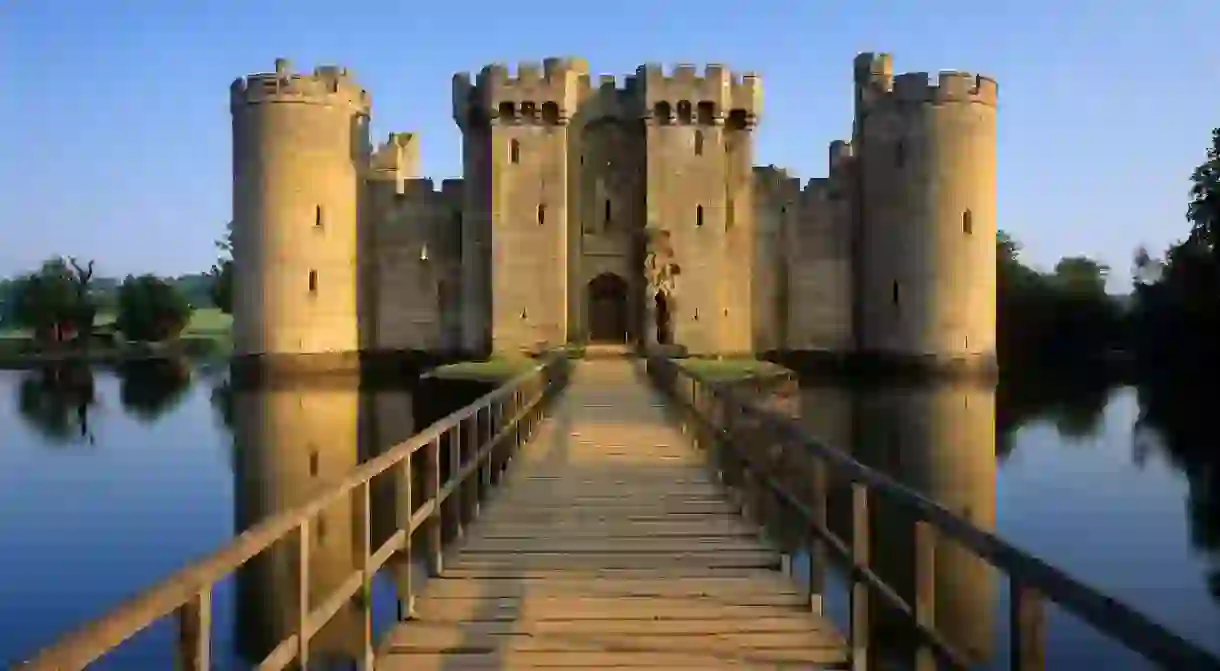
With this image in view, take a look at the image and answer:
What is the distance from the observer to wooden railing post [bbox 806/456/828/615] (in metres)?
4.91

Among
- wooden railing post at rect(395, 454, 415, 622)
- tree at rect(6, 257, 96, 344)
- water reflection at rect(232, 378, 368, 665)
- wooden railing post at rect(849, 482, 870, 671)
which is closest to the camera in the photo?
wooden railing post at rect(849, 482, 870, 671)

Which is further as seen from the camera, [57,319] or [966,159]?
[57,319]

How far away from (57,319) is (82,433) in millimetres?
32953

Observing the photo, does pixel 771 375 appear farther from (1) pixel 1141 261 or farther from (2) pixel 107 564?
(1) pixel 1141 261

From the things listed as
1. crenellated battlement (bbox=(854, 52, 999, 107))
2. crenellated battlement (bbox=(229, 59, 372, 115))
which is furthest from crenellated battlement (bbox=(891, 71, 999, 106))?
crenellated battlement (bbox=(229, 59, 372, 115))

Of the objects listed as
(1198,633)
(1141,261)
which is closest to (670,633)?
(1198,633)

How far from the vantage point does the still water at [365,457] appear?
871cm

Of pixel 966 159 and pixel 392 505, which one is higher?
pixel 966 159

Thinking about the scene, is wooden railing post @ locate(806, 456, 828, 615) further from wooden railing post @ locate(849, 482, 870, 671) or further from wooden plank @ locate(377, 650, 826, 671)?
wooden plank @ locate(377, 650, 826, 671)

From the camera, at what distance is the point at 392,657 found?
418 cm

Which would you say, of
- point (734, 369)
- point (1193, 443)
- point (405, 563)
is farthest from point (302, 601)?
point (1193, 443)

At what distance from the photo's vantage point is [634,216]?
3116 centimetres

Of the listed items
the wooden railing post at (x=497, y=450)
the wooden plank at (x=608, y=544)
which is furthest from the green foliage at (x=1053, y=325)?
the wooden plank at (x=608, y=544)

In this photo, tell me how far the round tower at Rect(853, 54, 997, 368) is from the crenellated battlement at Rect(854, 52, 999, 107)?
0.09 feet
